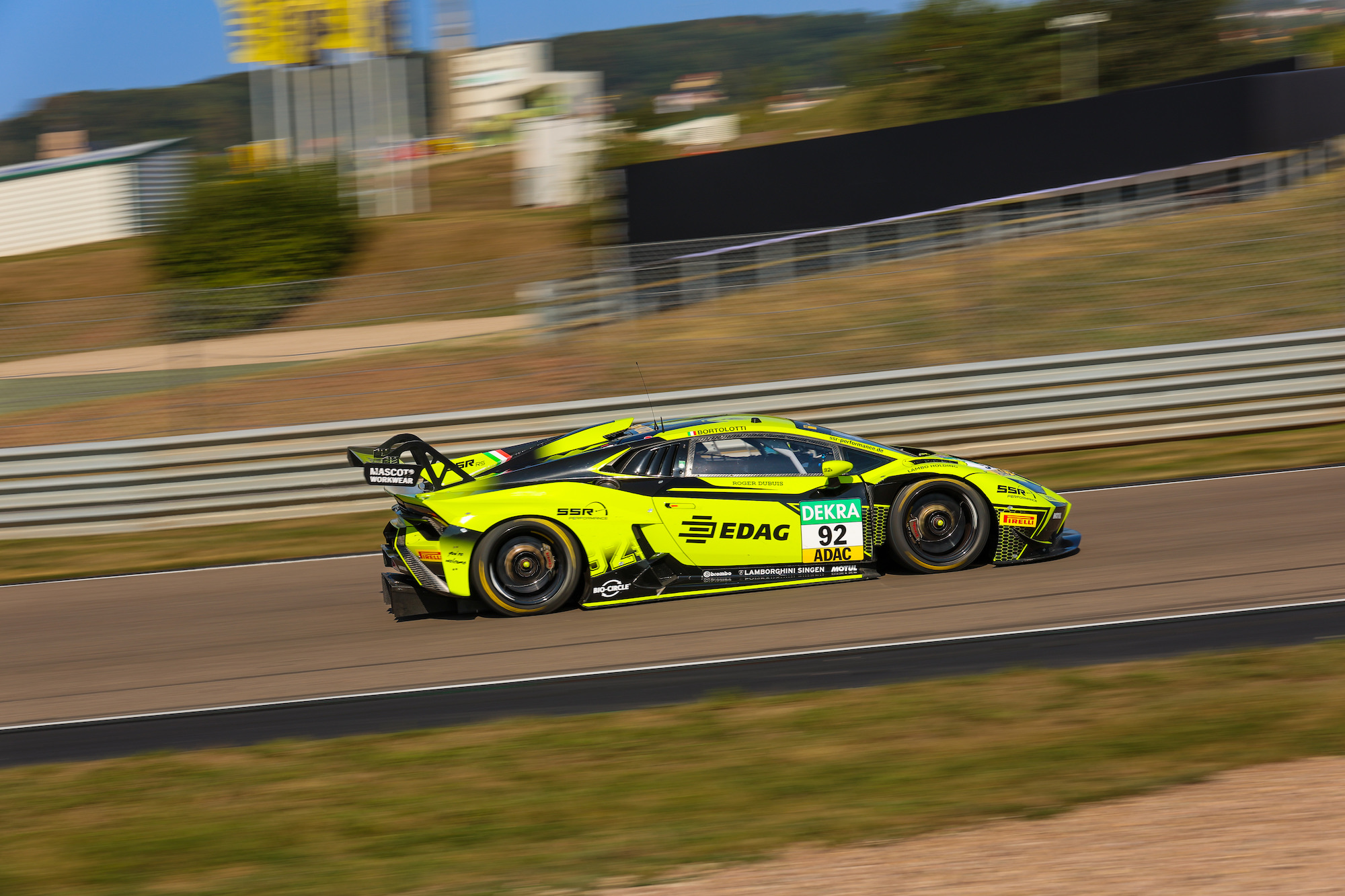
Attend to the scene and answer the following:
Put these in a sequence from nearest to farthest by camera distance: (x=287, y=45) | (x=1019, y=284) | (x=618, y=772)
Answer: (x=618, y=772), (x=1019, y=284), (x=287, y=45)

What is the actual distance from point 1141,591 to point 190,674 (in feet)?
18.3

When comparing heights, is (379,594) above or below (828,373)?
below

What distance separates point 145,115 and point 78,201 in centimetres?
12354

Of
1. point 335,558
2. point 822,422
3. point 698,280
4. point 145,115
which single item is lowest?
point 335,558

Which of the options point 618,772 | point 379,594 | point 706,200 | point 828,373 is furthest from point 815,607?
point 706,200

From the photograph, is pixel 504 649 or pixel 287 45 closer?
pixel 504 649

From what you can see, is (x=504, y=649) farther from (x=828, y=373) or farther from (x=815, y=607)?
(x=828, y=373)

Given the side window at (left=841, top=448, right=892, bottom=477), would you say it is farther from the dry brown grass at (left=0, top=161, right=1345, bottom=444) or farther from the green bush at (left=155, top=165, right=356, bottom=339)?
the green bush at (left=155, top=165, right=356, bottom=339)

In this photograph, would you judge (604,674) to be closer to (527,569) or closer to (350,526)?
(527,569)

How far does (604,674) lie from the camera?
6.63 metres

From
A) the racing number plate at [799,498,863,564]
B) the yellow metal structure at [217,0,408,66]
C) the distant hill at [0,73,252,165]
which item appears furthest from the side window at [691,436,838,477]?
the distant hill at [0,73,252,165]

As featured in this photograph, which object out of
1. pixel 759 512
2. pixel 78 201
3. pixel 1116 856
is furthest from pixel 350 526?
pixel 78 201

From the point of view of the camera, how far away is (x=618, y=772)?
5.27 m

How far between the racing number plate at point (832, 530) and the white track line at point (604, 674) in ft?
3.93
